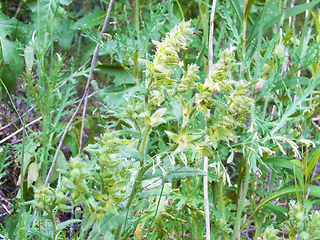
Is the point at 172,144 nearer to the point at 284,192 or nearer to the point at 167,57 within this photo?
the point at 167,57

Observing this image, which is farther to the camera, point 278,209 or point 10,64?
point 10,64

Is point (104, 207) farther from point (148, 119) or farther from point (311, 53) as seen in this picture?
point (311, 53)

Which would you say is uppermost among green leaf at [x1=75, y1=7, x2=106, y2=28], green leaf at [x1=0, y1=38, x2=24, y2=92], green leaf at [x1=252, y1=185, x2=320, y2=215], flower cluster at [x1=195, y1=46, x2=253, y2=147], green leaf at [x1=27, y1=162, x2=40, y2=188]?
green leaf at [x1=75, y1=7, x2=106, y2=28]

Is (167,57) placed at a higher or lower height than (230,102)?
higher

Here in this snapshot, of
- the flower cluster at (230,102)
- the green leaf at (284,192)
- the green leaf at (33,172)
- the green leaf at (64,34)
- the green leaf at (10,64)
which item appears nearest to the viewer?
the flower cluster at (230,102)

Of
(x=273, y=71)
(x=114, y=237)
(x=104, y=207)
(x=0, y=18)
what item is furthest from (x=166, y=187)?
(x=0, y=18)

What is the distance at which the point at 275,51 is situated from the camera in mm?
1558

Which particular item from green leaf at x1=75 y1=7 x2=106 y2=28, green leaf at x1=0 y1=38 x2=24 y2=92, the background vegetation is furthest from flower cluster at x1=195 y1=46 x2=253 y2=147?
green leaf at x1=75 y1=7 x2=106 y2=28

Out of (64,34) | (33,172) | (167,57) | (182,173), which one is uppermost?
(167,57)

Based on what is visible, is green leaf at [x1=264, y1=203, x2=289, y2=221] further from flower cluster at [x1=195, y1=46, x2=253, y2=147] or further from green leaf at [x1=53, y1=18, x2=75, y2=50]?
Answer: green leaf at [x1=53, y1=18, x2=75, y2=50]

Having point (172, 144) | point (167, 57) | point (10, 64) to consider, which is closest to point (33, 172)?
point (10, 64)

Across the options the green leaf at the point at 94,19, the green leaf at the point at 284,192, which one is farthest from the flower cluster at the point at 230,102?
the green leaf at the point at 94,19

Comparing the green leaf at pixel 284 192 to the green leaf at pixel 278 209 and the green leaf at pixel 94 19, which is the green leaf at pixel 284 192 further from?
the green leaf at pixel 94 19

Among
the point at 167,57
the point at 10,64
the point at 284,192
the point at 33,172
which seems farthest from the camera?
the point at 10,64
